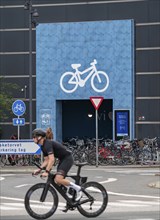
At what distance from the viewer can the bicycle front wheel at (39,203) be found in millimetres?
10719

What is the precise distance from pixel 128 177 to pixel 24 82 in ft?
67.9

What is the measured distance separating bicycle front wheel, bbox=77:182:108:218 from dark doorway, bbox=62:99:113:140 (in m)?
32.9

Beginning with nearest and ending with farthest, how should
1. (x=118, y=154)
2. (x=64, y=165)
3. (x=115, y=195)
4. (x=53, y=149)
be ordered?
1. (x=53, y=149)
2. (x=64, y=165)
3. (x=115, y=195)
4. (x=118, y=154)

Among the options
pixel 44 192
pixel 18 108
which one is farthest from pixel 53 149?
pixel 18 108

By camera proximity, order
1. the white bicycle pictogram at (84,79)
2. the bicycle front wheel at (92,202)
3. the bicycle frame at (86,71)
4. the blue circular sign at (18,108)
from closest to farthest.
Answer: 1. the bicycle front wheel at (92,202)
2. the blue circular sign at (18,108)
3. the white bicycle pictogram at (84,79)
4. the bicycle frame at (86,71)

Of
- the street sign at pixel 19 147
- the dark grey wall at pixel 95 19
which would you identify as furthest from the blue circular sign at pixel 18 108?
the dark grey wall at pixel 95 19

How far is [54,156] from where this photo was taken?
34.4ft

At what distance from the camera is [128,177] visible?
23406 millimetres

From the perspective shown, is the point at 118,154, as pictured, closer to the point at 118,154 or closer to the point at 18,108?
the point at 118,154

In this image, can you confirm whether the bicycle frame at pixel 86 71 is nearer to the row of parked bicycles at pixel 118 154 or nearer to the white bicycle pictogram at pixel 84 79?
the white bicycle pictogram at pixel 84 79

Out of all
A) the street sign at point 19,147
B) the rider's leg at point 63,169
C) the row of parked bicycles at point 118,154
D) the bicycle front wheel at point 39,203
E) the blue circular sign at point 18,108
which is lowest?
the row of parked bicycles at point 118,154

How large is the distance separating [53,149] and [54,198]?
966mm

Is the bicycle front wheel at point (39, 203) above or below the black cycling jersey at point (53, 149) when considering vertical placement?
below

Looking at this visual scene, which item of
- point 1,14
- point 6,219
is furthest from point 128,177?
point 1,14
